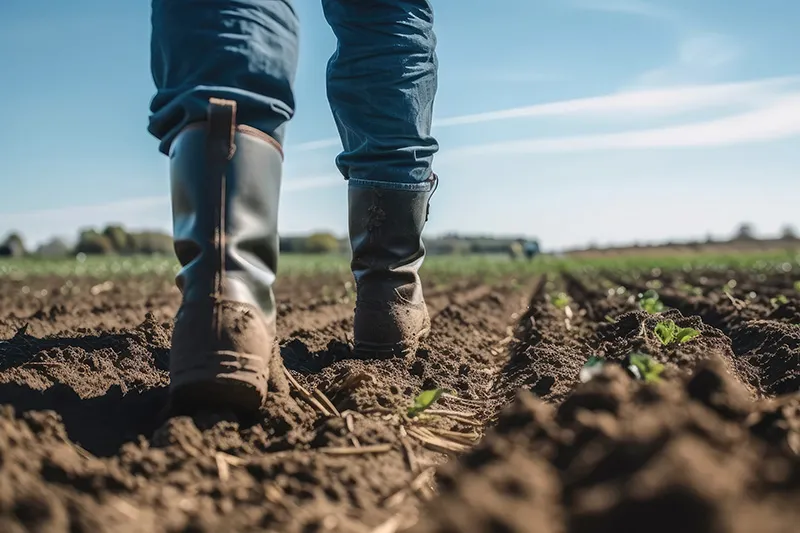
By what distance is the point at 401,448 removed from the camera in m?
1.79

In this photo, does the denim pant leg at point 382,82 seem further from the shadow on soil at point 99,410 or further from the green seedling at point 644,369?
the green seedling at point 644,369

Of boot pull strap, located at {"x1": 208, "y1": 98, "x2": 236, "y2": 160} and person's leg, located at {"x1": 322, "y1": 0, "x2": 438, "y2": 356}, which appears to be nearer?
boot pull strap, located at {"x1": 208, "y1": 98, "x2": 236, "y2": 160}

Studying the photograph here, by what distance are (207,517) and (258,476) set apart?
1.05 ft

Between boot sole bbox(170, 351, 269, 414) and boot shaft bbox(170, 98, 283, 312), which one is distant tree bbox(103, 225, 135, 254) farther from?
boot sole bbox(170, 351, 269, 414)

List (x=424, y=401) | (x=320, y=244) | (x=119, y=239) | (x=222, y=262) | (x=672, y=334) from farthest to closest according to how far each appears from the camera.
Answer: (x=320, y=244) < (x=119, y=239) < (x=672, y=334) < (x=424, y=401) < (x=222, y=262)

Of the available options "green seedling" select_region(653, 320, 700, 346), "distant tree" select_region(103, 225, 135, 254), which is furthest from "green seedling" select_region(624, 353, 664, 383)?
"distant tree" select_region(103, 225, 135, 254)

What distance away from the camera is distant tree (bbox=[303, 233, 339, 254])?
53500mm

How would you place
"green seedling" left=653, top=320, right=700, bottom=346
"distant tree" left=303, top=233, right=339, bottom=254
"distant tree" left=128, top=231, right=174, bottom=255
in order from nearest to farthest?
"green seedling" left=653, top=320, right=700, bottom=346, "distant tree" left=128, top=231, right=174, bottom=255, "distant tree" left=303, top=233, right=339, bottom=254

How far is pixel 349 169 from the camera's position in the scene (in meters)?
3.14

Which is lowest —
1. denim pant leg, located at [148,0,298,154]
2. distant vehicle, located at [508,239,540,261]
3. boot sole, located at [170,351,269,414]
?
distant vehicle, located at [508,239,540,261]

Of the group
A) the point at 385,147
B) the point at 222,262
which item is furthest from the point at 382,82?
the point at 222,262

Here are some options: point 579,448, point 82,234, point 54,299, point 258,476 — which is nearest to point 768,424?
point 579,448

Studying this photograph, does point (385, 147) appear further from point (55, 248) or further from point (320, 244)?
point (320, 244)

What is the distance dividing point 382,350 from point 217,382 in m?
1.23
